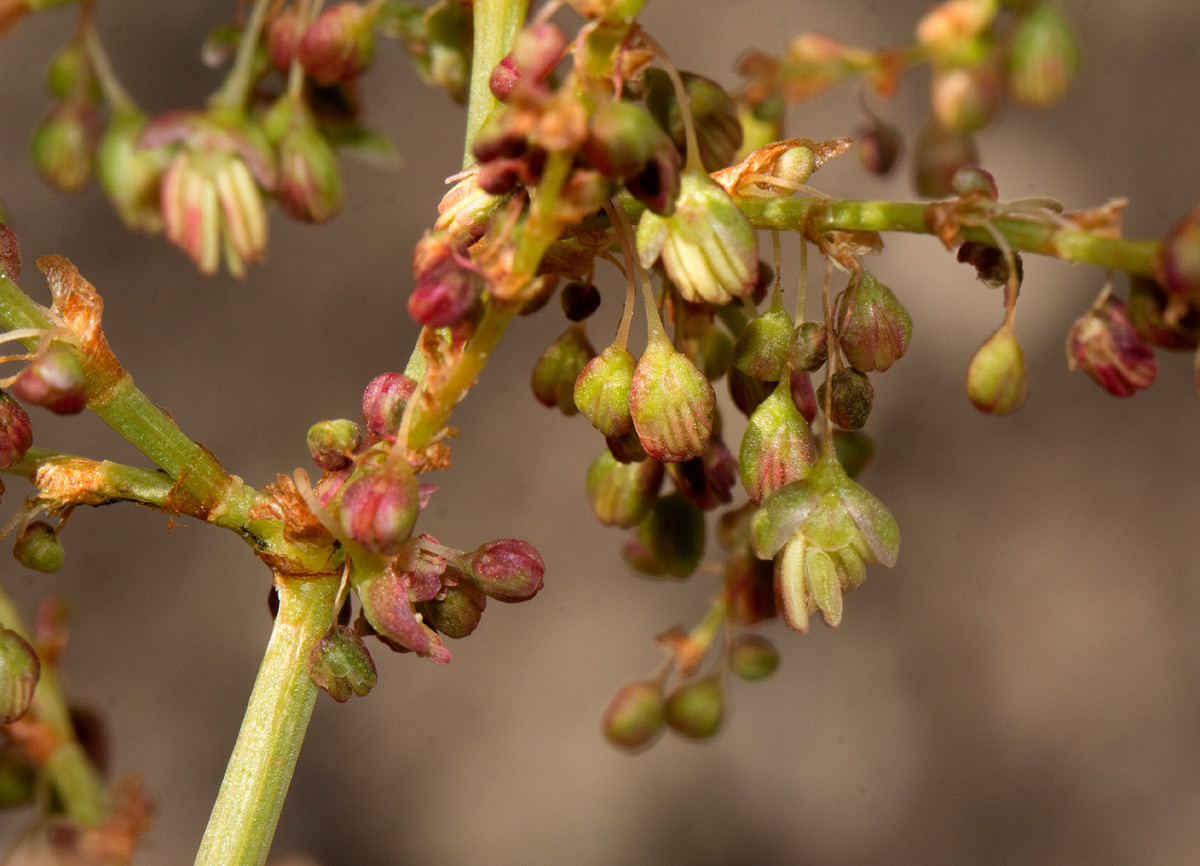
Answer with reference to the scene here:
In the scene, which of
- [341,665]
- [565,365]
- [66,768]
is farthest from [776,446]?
[66,768]

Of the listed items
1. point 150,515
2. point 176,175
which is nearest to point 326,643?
point 176,175

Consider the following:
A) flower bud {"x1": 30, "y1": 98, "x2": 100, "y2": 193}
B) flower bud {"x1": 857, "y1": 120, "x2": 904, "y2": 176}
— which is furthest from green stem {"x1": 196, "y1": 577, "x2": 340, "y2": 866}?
flower bud {"x1": 857, "y1": 120, "x2": 904, "y2": 176}

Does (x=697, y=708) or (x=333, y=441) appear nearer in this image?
(x=333, y=441)

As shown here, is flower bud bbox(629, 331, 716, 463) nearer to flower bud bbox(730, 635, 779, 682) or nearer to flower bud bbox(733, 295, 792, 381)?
flower bud bbox(733, 295, 792, 381)

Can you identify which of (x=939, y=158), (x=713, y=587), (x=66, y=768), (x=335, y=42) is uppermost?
(x=713, y=587)

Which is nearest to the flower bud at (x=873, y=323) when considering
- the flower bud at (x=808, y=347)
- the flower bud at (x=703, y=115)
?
the flower bud at (x=808, y=347)

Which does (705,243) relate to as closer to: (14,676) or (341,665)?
(341,665)
